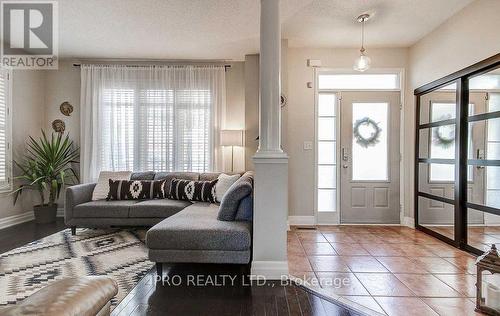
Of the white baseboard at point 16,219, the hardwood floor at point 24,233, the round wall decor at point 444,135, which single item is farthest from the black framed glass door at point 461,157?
the white baseboard at point 16,219

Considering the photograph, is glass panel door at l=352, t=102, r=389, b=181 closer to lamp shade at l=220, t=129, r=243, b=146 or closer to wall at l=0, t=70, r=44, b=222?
lamp shade at l=220, t=129, r=243, b=146

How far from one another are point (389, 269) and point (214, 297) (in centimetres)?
171

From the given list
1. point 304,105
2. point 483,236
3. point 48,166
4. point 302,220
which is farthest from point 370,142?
point 48,166

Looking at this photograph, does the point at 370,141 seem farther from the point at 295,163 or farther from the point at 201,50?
the point at 201,50

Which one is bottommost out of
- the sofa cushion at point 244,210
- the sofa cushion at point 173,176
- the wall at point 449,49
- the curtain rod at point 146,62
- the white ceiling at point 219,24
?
the sofa cushion at point 244,210

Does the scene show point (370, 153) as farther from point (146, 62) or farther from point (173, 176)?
point (146, 62)

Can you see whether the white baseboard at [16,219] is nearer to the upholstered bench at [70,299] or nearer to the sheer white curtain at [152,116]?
the sheer white curtain at [152,116]

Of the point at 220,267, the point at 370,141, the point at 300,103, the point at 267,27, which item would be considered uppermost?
the point at 267,27

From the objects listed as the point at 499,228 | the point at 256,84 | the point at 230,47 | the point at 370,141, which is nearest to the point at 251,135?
the point at 256,84

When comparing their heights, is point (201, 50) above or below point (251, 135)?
above

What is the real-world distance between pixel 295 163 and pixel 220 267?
216 cm

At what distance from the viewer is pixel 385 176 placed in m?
4.42

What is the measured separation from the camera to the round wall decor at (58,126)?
16.0 feet

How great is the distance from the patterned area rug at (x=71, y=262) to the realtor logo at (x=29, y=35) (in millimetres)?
2747
